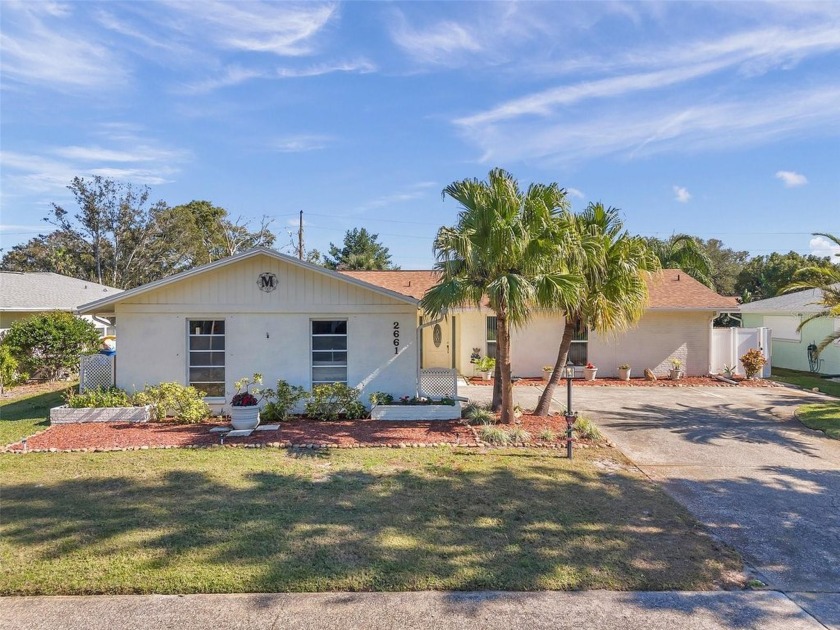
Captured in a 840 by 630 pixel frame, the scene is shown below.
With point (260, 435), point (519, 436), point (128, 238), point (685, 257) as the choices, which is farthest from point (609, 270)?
point (128, 238)

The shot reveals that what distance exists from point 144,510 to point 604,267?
900cm

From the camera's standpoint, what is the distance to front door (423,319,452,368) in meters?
18.5

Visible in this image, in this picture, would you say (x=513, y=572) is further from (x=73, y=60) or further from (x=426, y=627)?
(x=73, y=60)

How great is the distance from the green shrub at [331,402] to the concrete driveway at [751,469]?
16.2ft

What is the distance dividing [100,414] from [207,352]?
8.36 ft

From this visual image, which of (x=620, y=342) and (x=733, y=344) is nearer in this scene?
(x=620, y=342)

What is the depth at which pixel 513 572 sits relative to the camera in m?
4.58

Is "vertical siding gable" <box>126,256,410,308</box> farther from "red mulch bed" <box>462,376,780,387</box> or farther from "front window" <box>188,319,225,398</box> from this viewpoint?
"red mulch bed" <box>462,376,780,387</box>

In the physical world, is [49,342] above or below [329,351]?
above

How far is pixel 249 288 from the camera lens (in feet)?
37.5

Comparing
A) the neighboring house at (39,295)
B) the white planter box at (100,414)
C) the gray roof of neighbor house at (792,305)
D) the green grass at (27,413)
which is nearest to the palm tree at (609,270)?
the white planter box at (100,414)

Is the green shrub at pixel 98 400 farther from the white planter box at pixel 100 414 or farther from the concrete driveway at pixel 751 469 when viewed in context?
the concrete driveway at pixel 751 469

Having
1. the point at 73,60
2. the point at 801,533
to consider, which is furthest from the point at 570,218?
the point at 73,60

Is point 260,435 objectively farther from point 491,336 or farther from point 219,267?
point 491,336
